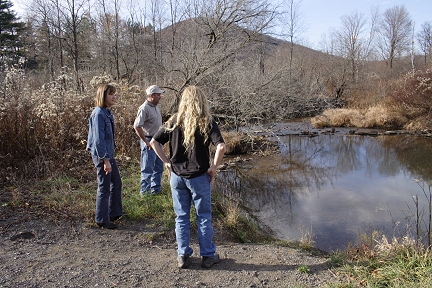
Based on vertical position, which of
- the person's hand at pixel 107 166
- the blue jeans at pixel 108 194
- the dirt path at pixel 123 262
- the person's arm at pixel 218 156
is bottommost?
the dirt path at pixel 123 262

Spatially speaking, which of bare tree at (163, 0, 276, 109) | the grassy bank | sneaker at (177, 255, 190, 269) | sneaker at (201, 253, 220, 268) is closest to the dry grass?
bare tree at (163, 0, 276, 109)

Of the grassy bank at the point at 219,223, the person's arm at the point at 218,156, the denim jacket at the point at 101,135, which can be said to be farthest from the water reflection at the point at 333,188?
the denim jacket at the point at 101,135

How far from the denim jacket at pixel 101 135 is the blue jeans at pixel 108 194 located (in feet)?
0.48

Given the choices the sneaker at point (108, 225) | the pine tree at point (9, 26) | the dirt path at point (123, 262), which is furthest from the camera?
the pine tree at point (9, 26)

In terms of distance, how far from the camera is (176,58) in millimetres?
13531

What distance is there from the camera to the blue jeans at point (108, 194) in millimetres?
4668

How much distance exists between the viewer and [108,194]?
475cm

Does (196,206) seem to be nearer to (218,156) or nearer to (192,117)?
(218,156)

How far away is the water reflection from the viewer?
704cm

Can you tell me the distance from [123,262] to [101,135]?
1575 millimetres

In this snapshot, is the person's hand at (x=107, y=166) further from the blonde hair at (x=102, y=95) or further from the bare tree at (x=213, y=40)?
the bare tree at (x=213, y=40)

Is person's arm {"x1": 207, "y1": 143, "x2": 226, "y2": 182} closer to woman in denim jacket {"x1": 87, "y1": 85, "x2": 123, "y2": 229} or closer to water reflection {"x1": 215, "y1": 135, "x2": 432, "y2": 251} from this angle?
woman in denim jacket {"x1": 87, "y1": 85, "x2": 123, "y2": 229}

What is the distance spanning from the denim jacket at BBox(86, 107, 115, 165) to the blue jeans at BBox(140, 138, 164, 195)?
50.3 inches

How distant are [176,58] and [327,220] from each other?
8712 millimetres
